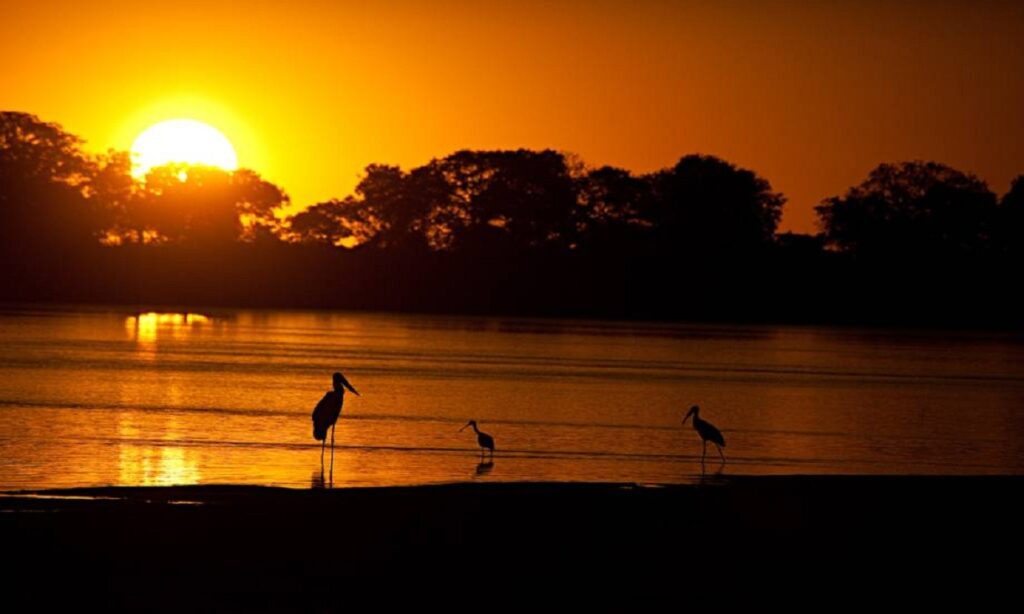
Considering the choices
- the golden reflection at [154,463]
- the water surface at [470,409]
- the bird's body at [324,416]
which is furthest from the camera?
the water surface at [470,409]

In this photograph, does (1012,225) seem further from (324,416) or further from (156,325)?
(324,416)

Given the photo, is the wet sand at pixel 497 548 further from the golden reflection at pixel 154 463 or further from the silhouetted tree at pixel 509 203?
the silhouetted tree at pixel 509 203

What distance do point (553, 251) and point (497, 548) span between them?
11670cm

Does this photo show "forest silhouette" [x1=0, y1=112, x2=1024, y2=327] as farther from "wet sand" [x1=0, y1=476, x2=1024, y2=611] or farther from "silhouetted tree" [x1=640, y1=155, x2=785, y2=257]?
"wet sand" [x1=0, y1=476, x2=1024, y2=611]

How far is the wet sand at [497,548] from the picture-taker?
13398 mm

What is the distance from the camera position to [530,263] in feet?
→ 424

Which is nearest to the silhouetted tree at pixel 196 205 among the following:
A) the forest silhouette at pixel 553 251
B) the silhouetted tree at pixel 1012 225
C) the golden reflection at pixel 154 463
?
the forest silhouette at pixel 553 251

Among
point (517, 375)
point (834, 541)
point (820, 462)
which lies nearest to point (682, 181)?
point (517, 375)

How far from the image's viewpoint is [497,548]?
601 inches

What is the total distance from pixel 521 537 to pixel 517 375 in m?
34.9

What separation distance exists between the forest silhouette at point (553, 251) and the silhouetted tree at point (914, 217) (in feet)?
0.50

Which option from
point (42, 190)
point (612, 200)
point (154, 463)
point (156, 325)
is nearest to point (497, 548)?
point (154, 463)

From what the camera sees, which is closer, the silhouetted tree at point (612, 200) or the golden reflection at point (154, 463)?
the golden reflection at point (154, 463)

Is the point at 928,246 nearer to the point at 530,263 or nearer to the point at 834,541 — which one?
the point at 530,263
